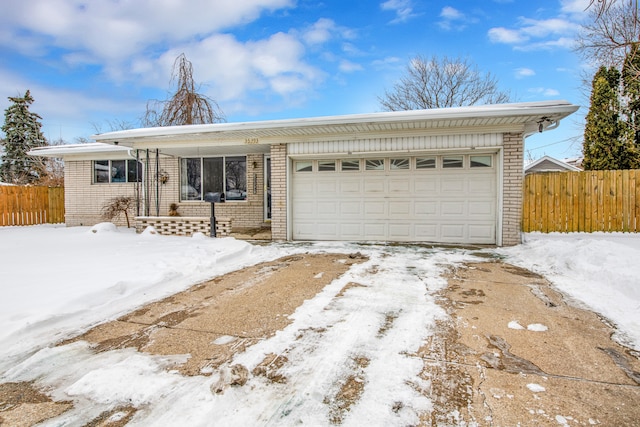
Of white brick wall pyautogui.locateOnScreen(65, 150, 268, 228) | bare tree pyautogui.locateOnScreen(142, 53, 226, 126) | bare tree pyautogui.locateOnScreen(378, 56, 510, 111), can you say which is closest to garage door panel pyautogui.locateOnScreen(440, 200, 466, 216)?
white brick wall pyautogui.locateOnScreen(65, 150, 268, 228)

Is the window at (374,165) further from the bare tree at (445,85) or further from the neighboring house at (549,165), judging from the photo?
the bare tree at (445,85)

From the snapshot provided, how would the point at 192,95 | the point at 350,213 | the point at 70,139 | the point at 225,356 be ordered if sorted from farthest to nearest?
the point at 70,139 < the point at 192,95 < the point at 350,213 < the point at 225,356

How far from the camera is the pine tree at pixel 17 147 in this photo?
2480 centimetres

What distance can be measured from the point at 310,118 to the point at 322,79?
10.6 m

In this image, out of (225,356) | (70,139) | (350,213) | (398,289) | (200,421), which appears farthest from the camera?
(70,139)

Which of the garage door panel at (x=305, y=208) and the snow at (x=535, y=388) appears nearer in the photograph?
the snow at (x=535, y=388)

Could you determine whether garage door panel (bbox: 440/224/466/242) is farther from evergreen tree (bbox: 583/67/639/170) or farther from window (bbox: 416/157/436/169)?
evergreen tree (bbox: 583/67/639/170)

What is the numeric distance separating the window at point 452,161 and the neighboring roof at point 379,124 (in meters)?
0.90

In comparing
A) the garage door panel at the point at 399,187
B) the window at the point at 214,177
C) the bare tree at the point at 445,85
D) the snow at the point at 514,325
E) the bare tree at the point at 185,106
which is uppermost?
the bare tree at the point at 445,85

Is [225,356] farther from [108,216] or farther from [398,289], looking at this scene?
[108,216]

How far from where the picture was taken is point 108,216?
1177 cm

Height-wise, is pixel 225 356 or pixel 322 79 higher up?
pixel 322 79

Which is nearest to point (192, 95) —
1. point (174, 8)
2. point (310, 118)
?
point (174, 8)

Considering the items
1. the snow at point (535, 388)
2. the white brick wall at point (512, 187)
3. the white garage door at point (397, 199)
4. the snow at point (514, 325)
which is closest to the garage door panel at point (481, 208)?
the white garage door at point (397, 199)
